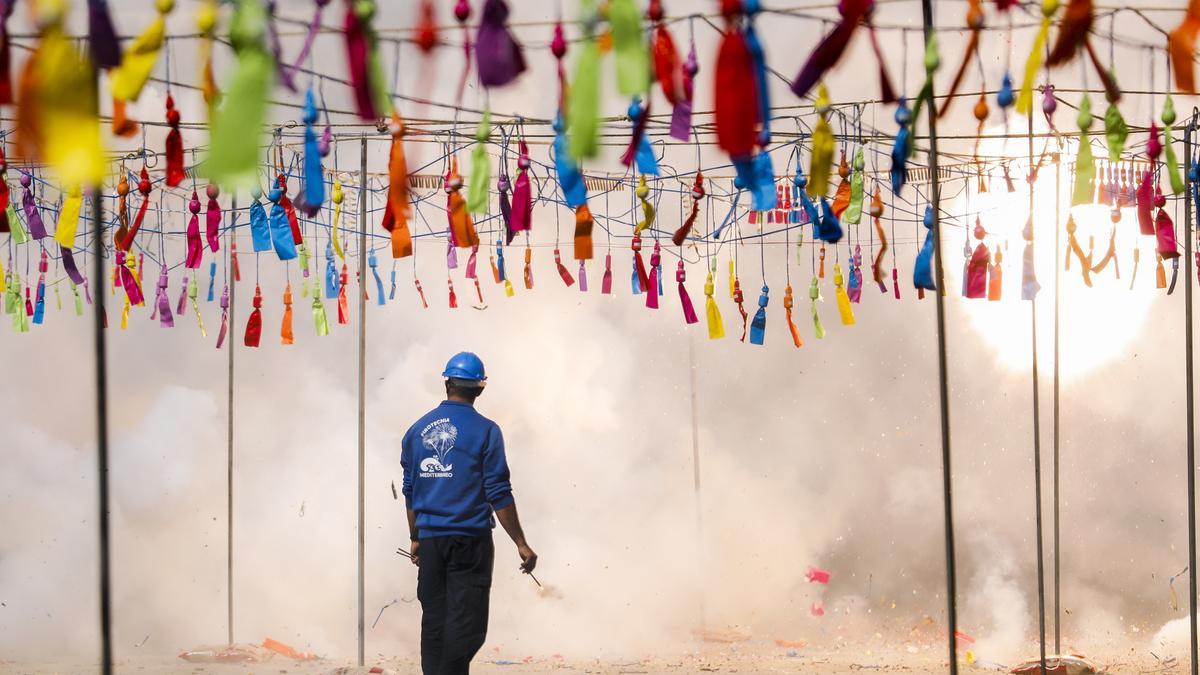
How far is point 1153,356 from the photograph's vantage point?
922 centimetres

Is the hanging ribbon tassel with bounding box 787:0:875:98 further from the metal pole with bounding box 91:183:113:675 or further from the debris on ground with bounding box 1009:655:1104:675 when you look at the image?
the debris on ground with bounding box 1009:655:1104:675

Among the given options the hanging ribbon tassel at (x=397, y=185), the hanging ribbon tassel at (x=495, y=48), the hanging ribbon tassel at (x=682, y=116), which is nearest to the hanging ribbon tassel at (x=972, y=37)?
the hanging ribbon tassel at (x=682, y=116)

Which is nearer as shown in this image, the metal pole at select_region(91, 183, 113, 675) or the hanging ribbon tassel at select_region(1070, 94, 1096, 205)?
the metal pole at select_region(91, 183, 113, 675)

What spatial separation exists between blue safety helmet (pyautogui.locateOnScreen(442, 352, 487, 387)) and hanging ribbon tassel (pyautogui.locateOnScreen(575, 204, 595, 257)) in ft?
4.47

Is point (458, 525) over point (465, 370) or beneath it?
beneath

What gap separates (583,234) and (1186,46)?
5.32 ft

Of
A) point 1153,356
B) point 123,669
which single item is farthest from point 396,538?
point 1153,356

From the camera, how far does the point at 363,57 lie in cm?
279

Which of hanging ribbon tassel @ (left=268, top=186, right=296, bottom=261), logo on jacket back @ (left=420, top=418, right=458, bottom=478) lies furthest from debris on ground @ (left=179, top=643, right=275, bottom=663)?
hanging ribbon tassel @ (left=268, top=186, right=296, bottom=261)

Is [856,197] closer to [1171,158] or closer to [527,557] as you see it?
[1171,158]

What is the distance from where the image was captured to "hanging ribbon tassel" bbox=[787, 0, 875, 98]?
2701mm

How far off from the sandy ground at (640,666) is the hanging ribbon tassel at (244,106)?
4.62 metres

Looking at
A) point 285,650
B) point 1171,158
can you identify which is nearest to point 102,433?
Result: point 1171,158

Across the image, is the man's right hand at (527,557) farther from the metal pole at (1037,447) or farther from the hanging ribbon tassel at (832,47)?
the hanging ribbon tassel at (832,47)
